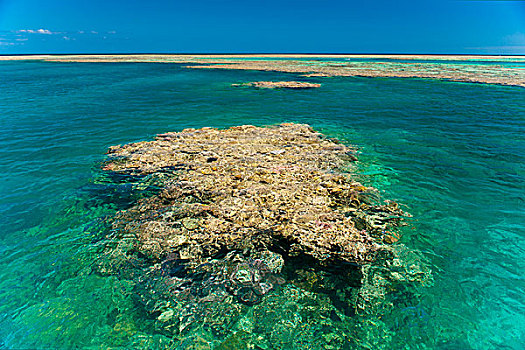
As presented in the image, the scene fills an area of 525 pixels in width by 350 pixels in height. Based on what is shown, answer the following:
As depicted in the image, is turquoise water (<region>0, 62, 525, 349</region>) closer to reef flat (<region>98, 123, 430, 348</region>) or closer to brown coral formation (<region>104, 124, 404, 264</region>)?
reef flat (<region>98, 123, 430, 348</region>)

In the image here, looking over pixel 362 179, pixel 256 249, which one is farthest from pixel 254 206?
pixel 362 179

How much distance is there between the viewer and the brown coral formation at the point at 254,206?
28.5 feet

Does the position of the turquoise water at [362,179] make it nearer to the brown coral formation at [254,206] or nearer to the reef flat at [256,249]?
the reef flat at [256,249]

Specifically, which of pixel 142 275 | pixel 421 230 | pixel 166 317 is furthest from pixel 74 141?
pixel 421 230

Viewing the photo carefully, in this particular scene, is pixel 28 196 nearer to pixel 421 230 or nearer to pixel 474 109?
pixel 421 230

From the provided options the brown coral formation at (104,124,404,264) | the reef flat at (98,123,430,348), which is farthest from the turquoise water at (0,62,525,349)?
the brown coral formation at (104,124,404,264)

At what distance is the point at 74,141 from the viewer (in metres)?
20.1

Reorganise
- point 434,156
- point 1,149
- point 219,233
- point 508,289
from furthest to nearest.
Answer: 1. point 1,149
2. point 434,156
3. point 219,233
4. point 508,289

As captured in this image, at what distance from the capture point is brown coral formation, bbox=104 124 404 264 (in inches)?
342

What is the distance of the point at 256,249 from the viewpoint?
8.56 m

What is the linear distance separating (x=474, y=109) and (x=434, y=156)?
61.6 ft

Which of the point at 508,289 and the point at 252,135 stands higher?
the point at 252,135

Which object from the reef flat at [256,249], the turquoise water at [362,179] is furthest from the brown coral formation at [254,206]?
the turquoise water at [362,179]

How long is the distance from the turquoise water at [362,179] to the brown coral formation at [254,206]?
1352mm
